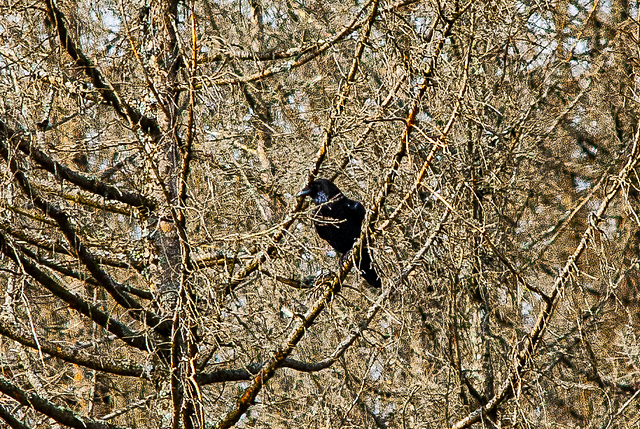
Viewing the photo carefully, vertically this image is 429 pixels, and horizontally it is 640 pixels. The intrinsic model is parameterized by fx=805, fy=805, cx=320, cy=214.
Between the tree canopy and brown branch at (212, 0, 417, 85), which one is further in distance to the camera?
brown branch at (212, 0, 417, 85)

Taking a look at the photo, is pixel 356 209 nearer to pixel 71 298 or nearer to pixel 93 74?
pixel 93 74

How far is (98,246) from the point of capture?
438cm

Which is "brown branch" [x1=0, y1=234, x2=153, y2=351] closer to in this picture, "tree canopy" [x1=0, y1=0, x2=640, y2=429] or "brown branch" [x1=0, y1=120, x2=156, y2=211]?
"tree canopy" [x1=0, y1=0, x2=640, y2=429]

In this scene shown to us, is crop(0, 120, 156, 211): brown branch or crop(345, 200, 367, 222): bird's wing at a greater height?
crop(0, 120, 156, 211): brown branch

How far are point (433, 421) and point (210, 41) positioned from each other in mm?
2862

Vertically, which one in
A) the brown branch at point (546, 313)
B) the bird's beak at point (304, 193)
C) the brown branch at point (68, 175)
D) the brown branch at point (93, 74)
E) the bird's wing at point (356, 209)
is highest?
the brown branch at point (93, 74)

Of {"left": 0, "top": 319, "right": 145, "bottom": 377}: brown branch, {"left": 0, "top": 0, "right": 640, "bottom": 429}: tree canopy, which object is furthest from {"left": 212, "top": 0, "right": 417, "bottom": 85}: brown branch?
{"left": 0, "top": 319, "right": 145, "bottom": 377}: brown branch

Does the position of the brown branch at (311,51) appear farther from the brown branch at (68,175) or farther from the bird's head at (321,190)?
the bird's head at (321,190)

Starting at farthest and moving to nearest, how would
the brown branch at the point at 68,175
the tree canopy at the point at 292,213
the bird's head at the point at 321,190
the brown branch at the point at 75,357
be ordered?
the bird's head at the point at 321,190 < the brown branch at the point at 75,357 < the tree canopy at the point at 292,213 < the brown branch at the point at 68,175

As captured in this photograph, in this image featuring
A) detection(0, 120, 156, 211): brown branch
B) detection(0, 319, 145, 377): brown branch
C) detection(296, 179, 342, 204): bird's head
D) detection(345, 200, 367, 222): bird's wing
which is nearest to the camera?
detection(0, 120, 156, 211): brown branch

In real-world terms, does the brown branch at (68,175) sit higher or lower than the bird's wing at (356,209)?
higher

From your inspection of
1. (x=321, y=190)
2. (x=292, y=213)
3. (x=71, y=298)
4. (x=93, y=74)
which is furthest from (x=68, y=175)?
(x=321, y=190)

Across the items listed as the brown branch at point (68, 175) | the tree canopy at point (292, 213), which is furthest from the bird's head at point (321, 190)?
the brown branch at point (68, 175)

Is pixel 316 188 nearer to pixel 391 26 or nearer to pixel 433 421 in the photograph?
pixel 433 421
